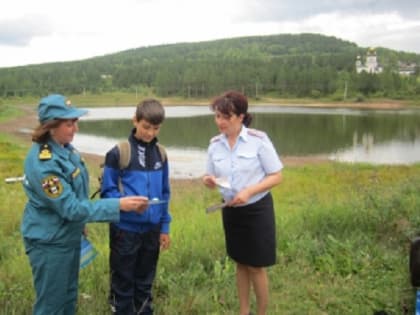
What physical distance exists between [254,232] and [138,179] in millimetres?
822

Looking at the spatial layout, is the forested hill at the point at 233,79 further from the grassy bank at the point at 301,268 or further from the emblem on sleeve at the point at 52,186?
the emblem on sleeve at the point at 52,186

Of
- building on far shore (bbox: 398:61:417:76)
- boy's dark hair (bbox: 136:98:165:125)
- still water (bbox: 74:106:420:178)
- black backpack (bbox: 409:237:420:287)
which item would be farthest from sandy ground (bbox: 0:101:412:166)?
building on far shore (bbox: 398:61:417:76)

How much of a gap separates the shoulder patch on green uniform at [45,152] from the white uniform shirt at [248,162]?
1089 millimetres

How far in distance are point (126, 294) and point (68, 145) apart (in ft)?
3.42

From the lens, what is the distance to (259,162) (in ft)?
9.16

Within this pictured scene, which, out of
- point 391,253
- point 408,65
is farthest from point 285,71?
point 391,253

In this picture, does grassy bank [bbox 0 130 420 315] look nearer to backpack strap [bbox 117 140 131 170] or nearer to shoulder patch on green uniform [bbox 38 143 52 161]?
backpack strap [bbox 117 140 131 170]

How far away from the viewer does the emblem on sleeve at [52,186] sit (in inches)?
86.7

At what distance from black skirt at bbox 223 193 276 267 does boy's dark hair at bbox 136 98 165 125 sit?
773 mm

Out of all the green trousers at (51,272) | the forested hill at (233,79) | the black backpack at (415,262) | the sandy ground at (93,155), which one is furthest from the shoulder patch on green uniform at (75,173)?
the forested hill at (233,79)

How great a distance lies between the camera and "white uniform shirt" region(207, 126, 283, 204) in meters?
2.77

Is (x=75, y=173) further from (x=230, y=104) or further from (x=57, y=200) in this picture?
(x=230, y=104)

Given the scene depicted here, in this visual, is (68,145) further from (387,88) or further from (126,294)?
(387,88)

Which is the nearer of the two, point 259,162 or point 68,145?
point 68,145
